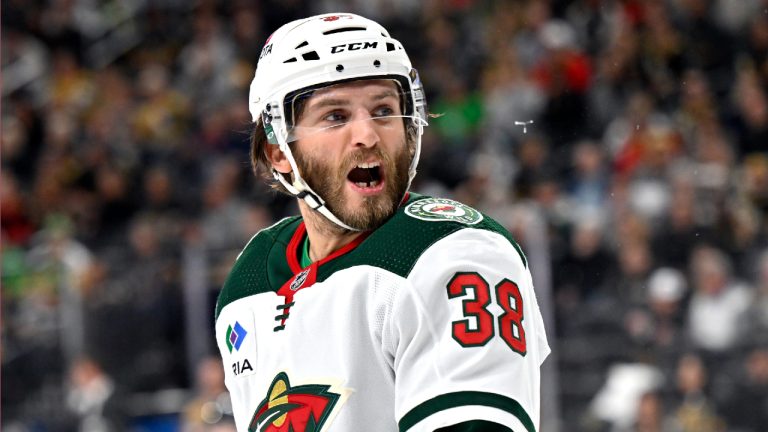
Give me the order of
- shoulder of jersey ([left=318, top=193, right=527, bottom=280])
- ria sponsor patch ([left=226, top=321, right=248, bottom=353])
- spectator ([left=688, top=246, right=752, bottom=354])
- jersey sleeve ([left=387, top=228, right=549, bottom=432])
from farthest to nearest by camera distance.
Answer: spectator ([left=688, top=246, right=752, bottom=354])
ria sponsor patch ([left=226, top=321, right=248, bottom=353])
shoulder of jersey ([left=318, top=193, right=527, bottom=280])
jersey sleeve ([left=387, top=228, right=549, bottom=432])

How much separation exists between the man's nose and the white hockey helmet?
6 centimetres

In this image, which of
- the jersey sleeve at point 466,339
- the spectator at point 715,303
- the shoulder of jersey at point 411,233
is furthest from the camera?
the spectator at point 715,303

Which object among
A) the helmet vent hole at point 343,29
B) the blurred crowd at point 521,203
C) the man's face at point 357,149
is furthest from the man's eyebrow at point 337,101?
the blurred crowd at point 521,203

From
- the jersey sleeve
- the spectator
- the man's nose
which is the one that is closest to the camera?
the jersey sleeve

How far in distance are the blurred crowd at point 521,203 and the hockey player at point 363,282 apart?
9.27 ft

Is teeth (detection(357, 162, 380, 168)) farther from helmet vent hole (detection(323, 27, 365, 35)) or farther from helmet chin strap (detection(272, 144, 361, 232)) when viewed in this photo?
helmet vent hole (detection(323, 27, 365, 35))

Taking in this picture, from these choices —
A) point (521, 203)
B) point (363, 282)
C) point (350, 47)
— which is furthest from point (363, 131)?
point (521, 203)

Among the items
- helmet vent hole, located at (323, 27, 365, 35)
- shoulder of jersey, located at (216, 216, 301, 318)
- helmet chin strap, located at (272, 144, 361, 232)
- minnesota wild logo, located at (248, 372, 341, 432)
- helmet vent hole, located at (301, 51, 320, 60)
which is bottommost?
minnesota wild logo, located at (248, 372, 341, 432)

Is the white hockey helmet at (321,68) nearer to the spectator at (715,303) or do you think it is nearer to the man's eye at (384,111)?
the man's eye at (384,111)

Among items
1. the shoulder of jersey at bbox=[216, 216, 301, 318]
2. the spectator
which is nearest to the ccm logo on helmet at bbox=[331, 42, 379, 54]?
the shoulder of jersey at bbox=[216, 216, 301, 318]

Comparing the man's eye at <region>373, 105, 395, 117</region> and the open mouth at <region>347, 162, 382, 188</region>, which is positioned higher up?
the man's eye at <region>373, 105, 395, 117</region>

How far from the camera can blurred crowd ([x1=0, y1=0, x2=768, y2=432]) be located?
4.87m

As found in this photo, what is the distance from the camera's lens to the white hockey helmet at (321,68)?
1752 mm

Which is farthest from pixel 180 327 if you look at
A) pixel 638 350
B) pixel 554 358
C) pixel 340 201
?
pixel 340 201
